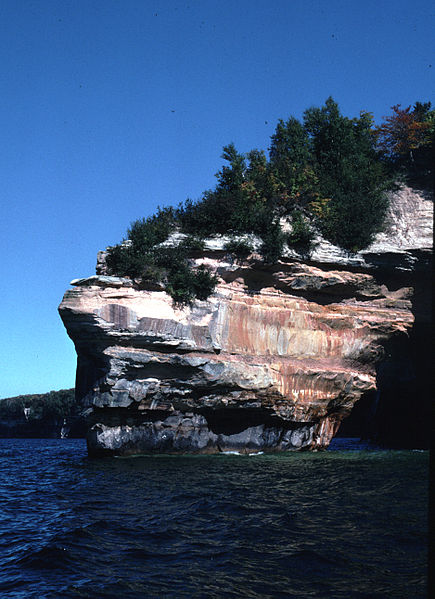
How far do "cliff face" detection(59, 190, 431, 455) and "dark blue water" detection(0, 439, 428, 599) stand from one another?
6798 mm

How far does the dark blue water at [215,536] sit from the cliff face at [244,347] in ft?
22.3

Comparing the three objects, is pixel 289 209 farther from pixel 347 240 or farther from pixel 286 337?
pixel 286 337

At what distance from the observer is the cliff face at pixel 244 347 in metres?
22.9

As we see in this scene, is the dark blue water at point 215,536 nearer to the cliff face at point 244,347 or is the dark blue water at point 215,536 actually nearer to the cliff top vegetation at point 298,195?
the cliff face at point 244,347

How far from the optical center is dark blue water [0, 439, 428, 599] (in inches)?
276

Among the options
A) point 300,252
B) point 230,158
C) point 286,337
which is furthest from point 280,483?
point 230,158

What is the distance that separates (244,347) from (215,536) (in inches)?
631

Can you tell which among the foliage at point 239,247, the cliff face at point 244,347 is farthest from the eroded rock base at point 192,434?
the foliage at point 239,247

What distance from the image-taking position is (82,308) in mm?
22344

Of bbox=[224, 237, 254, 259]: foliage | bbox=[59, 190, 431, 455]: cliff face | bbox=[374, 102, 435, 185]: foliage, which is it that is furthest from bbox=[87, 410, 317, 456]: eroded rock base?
bbox=[374, 102, 435, 185]: foliage

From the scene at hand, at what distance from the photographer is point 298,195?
28.8 m

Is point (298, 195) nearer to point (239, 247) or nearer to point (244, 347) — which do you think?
point (239, 247)

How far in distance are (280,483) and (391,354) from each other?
60.3ft

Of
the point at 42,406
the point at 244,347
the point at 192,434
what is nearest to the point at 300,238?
the point at 244,347
